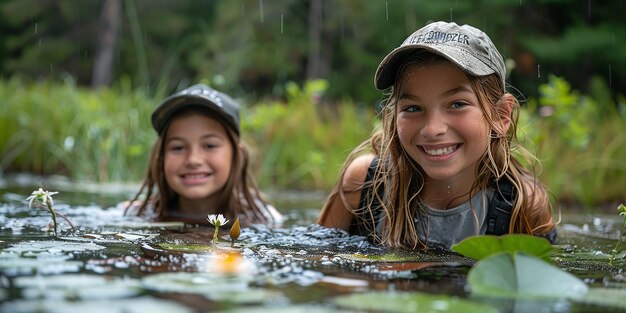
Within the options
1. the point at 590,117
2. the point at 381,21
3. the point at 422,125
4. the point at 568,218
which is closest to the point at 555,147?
the point at 590,117

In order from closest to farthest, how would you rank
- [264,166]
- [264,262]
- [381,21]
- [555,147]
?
1. [264,262]
2. [555,147]
3. [264,166]
4. [381,21]

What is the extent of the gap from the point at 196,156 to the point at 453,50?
71.6 inches

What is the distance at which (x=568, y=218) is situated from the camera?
15.9 ft

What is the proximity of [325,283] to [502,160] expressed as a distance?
156cm

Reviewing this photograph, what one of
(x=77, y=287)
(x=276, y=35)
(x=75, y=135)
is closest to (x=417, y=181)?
(x=77, y=287)

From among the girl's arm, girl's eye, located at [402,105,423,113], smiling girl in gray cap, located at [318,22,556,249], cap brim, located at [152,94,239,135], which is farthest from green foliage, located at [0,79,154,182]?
girl's eye, located at [402,105,423,113]

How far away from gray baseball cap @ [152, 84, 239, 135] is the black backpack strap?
5.70 feet

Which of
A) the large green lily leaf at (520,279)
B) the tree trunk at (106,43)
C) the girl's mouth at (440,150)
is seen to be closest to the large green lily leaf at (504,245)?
the large green lily leaf at (520,279)

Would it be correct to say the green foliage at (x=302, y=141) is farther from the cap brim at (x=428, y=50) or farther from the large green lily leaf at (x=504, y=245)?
the large green lily leaf at (x=504, y=245)

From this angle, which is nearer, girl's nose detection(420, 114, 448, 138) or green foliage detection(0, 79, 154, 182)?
girl's nose detection(420, 114, 448, 138)

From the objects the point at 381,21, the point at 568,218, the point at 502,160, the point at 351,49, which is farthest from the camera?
the point at 351,49

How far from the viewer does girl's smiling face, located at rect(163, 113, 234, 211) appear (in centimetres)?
400

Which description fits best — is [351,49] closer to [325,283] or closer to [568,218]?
[568,218]

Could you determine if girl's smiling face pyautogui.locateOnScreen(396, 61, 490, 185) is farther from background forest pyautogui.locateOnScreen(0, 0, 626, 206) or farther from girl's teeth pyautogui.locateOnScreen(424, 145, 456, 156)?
background forest pyautogui.locateOnScreen(0, 0, 626, 206)
